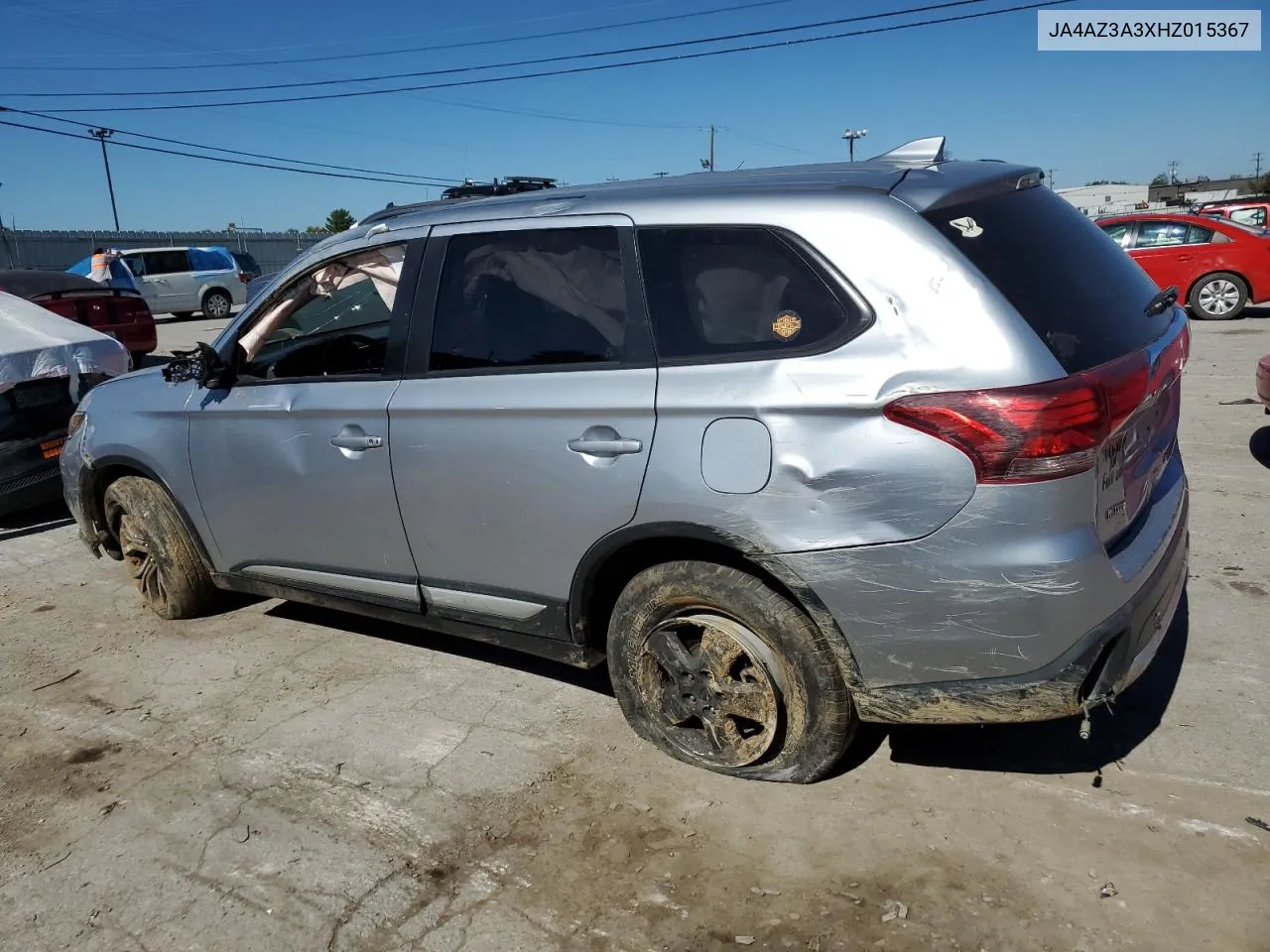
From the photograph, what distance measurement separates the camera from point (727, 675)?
9.91 ft

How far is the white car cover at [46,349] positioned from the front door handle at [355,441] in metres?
4.05

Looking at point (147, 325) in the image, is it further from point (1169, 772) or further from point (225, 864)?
point (1169, 772)

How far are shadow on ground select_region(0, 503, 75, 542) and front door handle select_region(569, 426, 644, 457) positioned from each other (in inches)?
212

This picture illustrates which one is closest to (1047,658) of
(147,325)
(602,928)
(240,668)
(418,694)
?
(602,928)

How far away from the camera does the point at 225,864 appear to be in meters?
2.90

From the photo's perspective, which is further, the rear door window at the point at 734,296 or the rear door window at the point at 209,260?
the rear door window at the point at 209,260

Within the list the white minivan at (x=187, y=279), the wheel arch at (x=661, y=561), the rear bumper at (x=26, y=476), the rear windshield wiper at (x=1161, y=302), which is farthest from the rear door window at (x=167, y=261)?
the rear windshield wiper at (x=1161, y=302)

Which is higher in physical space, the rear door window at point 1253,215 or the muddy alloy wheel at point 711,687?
the rear door window at point 1253,215

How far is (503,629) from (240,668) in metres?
1.53

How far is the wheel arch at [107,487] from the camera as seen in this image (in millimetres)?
4492

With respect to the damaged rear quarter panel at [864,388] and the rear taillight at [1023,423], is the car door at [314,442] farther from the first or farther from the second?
the rear taillight at [1023,423]

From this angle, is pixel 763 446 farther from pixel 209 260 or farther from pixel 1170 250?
pixel 209 260

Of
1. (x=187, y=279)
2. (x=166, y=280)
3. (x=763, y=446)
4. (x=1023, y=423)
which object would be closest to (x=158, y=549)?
(x=763, y=446)

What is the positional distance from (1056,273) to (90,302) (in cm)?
1118
